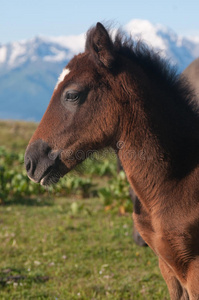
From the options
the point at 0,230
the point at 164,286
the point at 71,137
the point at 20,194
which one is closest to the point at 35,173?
the point at 71,137

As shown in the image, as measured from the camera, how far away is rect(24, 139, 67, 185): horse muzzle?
2.87 m

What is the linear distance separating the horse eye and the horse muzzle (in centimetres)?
40

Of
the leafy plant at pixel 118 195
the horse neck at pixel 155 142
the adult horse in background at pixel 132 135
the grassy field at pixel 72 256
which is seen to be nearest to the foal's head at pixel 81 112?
the adult horse in background at pixel 132 135

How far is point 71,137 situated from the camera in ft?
9.45

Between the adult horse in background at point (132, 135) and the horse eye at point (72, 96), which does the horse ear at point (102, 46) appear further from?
the horse eye at point (72, 96)

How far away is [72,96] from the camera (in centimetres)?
285

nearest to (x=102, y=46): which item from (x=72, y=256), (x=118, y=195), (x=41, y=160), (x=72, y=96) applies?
(x=72, y=96)

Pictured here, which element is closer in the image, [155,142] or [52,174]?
[155,142]

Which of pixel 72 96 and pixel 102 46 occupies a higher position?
pixel 102 46

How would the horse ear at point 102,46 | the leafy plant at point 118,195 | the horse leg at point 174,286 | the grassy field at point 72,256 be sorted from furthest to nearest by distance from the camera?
the leafy plant at point 118,195
the grassy field at point 72,256
the horse leg at point 174,286
the horse ear at point 102,46

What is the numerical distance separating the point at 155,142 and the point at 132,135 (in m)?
0.19

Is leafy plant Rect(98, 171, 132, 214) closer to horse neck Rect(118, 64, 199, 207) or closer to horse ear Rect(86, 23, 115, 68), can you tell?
horse neck Rect(118, 64, 199, 207)

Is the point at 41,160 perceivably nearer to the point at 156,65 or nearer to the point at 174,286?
Result: the point at 156,65

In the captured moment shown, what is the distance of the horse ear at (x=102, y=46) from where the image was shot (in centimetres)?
278
